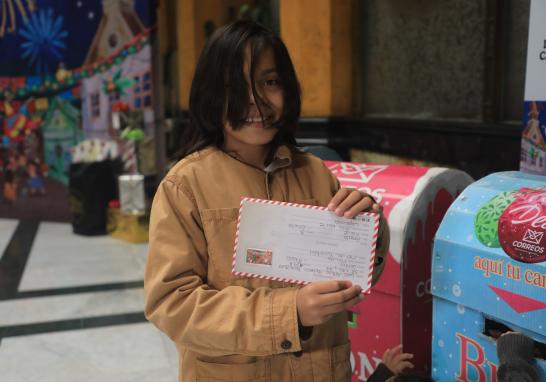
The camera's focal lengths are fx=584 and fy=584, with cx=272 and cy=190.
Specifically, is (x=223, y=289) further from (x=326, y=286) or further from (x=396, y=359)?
(x=396, y=359)

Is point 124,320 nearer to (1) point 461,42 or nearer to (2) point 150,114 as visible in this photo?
(1) point 461,42

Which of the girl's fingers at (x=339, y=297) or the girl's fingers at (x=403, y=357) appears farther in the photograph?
the girl's fingers at (x=403, y=357)

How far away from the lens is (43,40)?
6.66m

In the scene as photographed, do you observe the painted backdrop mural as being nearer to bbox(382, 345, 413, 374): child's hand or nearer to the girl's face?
bbox(382, 345, 413, 374): child's hand

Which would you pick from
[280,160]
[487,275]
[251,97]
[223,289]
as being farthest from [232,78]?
[487,275]

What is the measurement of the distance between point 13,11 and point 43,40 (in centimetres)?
50

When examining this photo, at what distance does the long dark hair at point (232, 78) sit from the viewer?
1183mm

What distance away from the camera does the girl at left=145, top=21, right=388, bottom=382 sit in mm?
1098

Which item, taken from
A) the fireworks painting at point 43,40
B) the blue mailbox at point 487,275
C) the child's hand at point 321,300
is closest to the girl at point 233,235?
the child's hand at point 321,300

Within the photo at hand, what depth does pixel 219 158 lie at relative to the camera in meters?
1.28

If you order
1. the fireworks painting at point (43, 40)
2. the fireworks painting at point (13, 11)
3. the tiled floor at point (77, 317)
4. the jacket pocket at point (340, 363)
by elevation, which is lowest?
the tiled floor at point (77, 317)

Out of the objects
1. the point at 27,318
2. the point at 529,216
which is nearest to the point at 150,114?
the point at 27,318

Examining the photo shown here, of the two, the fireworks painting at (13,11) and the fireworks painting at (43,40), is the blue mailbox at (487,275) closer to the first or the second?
the fireworks painting at (43,40)

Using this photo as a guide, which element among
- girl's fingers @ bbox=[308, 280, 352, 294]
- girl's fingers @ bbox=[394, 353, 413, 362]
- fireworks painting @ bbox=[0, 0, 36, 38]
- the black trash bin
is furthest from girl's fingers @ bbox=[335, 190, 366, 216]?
fireworks painting @ bbox=[0, 0, 36, 38]
